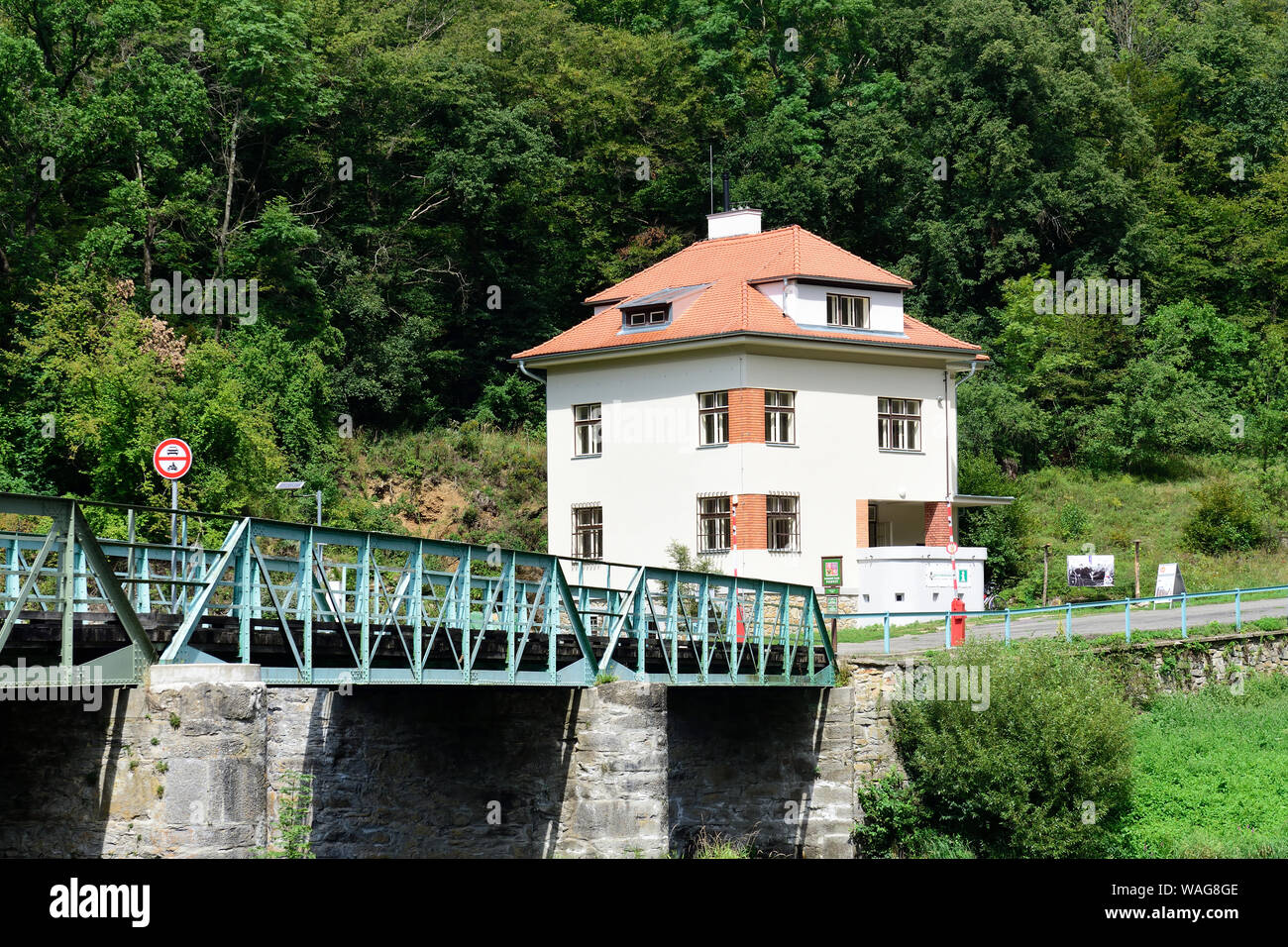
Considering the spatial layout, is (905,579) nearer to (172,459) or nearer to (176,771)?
(172,459)

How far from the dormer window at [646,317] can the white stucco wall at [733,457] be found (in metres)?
1.16

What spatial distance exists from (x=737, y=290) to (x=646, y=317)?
243 centimetres

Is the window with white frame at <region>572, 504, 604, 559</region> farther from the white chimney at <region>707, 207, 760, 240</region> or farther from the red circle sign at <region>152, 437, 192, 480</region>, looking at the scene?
the red circle sign at <region>152, 437, 192, 480</region>

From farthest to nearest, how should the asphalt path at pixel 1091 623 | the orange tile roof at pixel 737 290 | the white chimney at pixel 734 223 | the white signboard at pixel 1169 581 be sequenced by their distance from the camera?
Result: the white chimney at pixel 734 223
the orange tile roof at pixel 737 290
the white signboard at pixel 1169 581
the asphalt path at pixel 1091 623

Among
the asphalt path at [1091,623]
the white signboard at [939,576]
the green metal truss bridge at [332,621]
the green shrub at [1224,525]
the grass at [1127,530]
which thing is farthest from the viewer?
the green shrub at [1224,525]

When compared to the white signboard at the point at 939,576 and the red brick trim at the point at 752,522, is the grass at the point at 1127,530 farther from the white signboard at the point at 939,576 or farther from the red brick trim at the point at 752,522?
the red brick trim at the point at 752,522

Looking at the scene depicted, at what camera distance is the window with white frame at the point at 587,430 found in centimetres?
4284

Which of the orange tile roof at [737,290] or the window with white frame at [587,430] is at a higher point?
the orange tile roof at [737,290]

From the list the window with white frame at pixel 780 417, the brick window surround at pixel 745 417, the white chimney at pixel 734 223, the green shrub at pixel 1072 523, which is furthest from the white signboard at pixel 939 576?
the white chimney at pixel 734 223

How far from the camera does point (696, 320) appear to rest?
41.5 m

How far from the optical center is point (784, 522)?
40.4m
